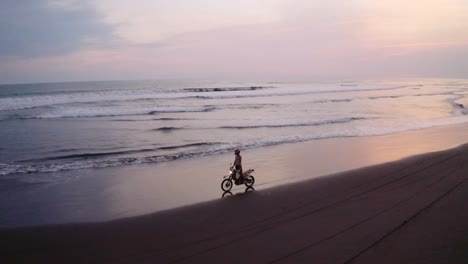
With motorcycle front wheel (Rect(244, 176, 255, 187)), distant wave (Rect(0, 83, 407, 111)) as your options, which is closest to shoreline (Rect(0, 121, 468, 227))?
motorcycle front wheel (Rect(244, 176, 255, 187))

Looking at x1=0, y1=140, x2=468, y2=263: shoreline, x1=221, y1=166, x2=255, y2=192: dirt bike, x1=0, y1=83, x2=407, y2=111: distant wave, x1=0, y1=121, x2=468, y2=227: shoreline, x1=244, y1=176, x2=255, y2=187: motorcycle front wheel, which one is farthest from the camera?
x1=0, y1=83, x2=407, y2=111: distant wave

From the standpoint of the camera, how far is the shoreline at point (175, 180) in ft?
26.7

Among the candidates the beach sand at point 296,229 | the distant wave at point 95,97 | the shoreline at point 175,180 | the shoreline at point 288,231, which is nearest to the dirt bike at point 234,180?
the shoreline at point 175,180

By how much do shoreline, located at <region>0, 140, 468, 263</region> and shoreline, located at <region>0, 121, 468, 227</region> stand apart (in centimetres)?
74

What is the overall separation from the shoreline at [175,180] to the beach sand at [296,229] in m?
0.56

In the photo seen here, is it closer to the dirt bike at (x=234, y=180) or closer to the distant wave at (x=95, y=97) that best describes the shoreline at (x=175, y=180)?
the dirt bike at (x=234, y=180)

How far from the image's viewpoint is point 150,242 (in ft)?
20.4

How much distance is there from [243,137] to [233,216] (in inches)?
444

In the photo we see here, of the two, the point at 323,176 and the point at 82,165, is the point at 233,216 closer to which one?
the point at 323,176

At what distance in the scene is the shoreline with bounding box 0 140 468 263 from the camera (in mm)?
5496

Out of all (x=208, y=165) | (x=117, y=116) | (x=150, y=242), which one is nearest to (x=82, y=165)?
(x=208, y=165)

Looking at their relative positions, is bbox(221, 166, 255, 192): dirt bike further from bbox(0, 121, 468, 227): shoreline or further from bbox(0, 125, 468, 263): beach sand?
bbox(0, 125, 468, 263): beach sand

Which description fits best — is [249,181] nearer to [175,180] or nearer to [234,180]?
[234,180]

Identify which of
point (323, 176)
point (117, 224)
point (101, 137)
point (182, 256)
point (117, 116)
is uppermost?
point (117, 116)
